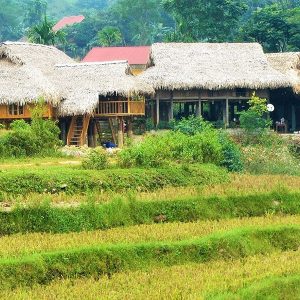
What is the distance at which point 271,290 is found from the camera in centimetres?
1193

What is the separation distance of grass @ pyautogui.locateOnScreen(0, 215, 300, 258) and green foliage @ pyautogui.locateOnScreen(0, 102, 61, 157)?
8153 millimetres

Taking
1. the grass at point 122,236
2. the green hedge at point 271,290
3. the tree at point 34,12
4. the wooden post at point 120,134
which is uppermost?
the tree at point 34,12

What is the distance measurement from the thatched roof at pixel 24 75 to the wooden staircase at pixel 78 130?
4.21 ft

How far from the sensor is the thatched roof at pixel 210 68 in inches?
1238

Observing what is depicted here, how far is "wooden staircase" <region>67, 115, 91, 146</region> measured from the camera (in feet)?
93.9

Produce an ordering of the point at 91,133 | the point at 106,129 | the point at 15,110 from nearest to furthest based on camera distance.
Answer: the point at 15,110 → the point at 91,133 → the point at 106,129

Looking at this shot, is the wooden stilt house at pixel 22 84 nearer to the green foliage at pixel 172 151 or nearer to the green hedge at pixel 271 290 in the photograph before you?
the green foliage at pixel 172 151

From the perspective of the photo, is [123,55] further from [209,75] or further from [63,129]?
[63,129]

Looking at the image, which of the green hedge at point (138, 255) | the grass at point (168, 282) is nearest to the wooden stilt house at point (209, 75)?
the green hedge at point (138, 255)

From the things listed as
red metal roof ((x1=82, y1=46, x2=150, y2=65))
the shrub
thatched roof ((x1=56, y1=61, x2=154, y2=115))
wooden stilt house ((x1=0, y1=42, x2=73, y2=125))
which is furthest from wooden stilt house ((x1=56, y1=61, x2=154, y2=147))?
red metal roof ((x1=82, y1=46, x2=150, y2=65))

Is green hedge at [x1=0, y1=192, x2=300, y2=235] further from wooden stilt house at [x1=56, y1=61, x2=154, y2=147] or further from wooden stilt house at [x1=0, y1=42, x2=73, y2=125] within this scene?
wooden stilt house at [x1=0, y1=42, x2=73, y2=125]

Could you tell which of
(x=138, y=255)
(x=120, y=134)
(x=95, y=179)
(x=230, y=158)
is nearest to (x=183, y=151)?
(x=230, y=158)

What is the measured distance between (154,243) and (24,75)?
50.9 feet

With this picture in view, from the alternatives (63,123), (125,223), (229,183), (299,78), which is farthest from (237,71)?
(125,223)
